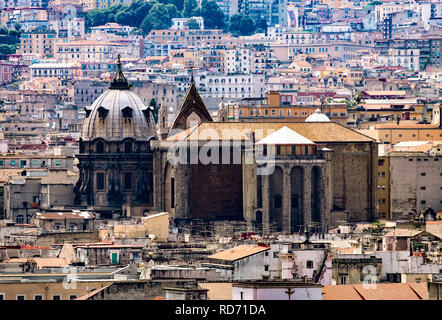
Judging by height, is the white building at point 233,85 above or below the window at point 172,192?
above

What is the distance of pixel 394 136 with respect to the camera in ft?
334

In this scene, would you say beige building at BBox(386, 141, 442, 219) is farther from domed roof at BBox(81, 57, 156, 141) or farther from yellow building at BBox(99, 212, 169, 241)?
yellow building at BBox(99, 212, 169, 241)

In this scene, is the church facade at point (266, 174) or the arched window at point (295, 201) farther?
the arched window at point (295, 201)

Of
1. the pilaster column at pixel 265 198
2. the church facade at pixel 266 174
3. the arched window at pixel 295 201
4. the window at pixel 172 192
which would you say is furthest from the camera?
the window at pixel 172 192

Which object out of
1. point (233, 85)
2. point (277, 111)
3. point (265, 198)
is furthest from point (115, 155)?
point (233, 85)

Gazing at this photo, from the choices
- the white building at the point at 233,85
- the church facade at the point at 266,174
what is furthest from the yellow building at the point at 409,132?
the white building at the point at 233,85

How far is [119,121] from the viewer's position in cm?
9050

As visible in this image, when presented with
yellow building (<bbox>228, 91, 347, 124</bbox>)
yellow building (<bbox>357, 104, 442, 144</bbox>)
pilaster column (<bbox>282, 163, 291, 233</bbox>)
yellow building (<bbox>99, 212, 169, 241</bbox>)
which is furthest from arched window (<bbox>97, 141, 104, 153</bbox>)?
yellow building (<bbox>228, 91, 347, 124</bbox>)

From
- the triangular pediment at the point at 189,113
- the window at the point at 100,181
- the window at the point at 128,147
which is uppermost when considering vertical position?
the triangular pediment at the point at 189,113

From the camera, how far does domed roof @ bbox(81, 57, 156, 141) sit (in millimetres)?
90312

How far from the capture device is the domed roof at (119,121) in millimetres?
90312

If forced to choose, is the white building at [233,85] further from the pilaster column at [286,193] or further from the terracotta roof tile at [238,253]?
the terracotta roof tile at [238,253]
